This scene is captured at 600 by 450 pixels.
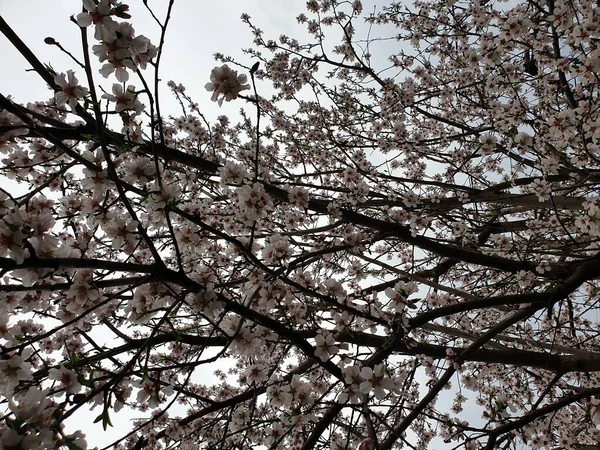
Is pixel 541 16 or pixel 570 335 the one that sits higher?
pixel 541 16


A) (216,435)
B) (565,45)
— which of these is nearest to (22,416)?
(216,435)

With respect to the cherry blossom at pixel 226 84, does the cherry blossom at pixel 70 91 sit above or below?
below

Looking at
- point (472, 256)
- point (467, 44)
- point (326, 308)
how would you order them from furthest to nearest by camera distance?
1. point (467, 44)
2. point (472, 256)
3. point (326, 308)

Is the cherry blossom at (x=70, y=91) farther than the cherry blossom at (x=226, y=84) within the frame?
No

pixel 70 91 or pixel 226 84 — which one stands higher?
pixel 226 84

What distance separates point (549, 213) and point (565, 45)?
1990 millimetres

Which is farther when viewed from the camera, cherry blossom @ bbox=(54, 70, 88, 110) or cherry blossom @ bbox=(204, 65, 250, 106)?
cherry blossom @ bbox=(204, 65, 250, 106)

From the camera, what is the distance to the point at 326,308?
2393 millimetres

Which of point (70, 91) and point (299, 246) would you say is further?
point (299, 246)

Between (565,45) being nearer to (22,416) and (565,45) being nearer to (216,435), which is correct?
(22,416)

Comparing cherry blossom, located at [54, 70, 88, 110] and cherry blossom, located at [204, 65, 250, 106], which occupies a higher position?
cherry blossom, located at [204, 65, 250, 106]

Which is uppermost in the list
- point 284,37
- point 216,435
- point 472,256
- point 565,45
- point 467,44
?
point 467,44

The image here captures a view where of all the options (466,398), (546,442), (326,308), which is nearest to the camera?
(326,308)

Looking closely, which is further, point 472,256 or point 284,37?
point 284,37
